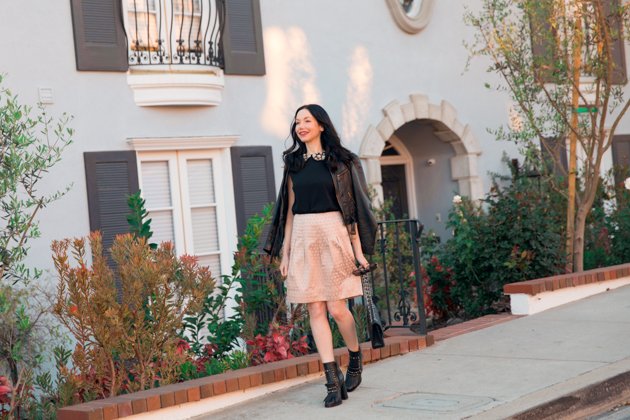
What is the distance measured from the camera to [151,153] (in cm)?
775

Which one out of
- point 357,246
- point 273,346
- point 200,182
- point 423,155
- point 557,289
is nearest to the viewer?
point 357,246

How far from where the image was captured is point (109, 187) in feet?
24.1

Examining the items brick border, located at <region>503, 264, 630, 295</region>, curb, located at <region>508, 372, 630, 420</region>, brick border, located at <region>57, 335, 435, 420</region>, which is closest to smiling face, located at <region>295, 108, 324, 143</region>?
brick border, located at <region>57, 335, 435, 420</region>

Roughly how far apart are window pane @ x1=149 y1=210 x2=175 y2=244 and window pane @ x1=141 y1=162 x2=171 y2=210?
0.09 metres

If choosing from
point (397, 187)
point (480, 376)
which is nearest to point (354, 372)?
point (480, 376)

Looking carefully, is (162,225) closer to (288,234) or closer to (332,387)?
(288,234)

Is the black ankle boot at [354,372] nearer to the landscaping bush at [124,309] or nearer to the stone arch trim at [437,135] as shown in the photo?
the landscaping bush at [124,309]

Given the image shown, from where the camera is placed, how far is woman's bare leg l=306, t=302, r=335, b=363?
3949 mm

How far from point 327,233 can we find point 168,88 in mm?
4252

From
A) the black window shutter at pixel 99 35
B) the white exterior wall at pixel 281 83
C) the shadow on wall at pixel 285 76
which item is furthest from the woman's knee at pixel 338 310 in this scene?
the shadow on wall at pixel 285 76

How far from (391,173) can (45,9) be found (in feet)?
21.2

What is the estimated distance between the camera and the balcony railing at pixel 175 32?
7.64m

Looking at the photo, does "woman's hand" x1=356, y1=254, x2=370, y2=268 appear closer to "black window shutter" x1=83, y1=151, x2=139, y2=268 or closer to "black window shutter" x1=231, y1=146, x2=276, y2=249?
"black window shutter" x1=83, y1=151, x2=139, y2=268

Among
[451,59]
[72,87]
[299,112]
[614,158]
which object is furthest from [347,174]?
[614,158]
